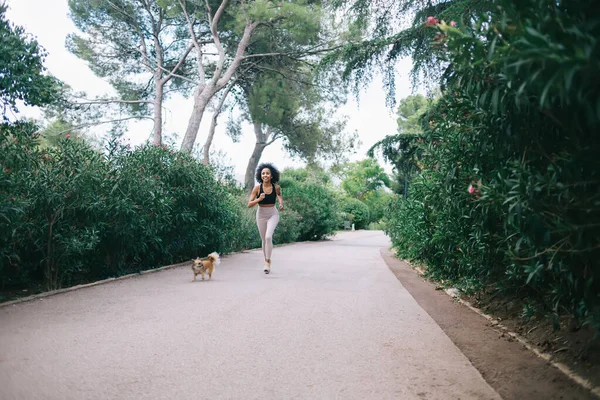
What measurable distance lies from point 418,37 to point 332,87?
16.4m

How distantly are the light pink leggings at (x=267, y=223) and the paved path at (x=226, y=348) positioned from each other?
2.89m

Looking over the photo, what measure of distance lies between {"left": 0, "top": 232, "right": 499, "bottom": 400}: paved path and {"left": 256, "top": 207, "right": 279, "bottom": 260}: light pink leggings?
289cm

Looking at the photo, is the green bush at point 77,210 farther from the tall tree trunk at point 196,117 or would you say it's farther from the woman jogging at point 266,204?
the tall tree trunk at point 196,117

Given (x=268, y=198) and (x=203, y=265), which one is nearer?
(x=203, y=265)

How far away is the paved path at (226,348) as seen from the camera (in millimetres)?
3656

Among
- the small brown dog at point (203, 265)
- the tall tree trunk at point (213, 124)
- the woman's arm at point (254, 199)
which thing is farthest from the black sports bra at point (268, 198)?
the tall tree trunk at point (213, 124)

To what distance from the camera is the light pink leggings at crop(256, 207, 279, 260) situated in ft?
36.1

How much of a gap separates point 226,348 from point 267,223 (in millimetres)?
6527

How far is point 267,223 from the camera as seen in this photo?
36.7 ft

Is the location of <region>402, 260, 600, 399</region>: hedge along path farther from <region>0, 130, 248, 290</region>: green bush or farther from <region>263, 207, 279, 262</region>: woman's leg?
<region>0, 130, 248, 290</region>: green bush

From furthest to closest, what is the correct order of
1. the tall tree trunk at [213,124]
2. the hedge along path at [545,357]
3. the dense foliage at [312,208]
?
the tall tree trunk at [213,124] → the dense foliage at [312,208] → the hedge along path at [545,357]

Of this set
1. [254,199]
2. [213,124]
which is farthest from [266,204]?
[213,124]

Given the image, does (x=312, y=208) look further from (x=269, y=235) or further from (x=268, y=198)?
(x=269, y=235)

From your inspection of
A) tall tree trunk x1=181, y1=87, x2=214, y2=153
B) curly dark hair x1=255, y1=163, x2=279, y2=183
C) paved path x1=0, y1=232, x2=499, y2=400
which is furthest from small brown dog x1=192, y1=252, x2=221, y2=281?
tall tree trunk x1=181, y1=87, x2=214, y2=153
